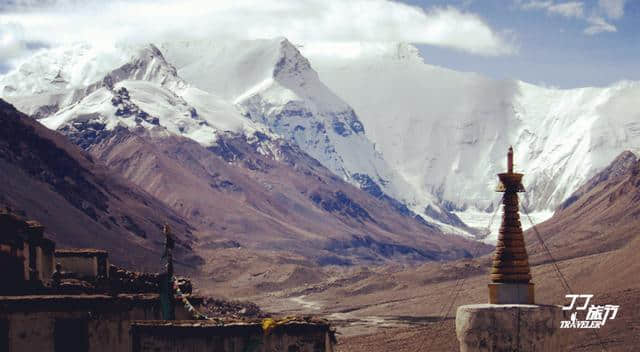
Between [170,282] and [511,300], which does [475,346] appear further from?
[170,282]

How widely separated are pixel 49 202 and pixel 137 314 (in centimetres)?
14106

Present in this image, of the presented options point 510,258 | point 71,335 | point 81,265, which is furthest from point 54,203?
point 510,258

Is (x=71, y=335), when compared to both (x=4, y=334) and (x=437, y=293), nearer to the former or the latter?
(x=4, y=334)

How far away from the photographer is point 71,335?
3134 cm

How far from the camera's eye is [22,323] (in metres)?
30.8

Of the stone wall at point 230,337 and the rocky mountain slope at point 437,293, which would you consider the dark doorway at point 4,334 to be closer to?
the stone wall at point 230,337

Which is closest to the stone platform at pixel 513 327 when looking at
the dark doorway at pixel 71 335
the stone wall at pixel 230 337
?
the stone wall at pixel 230 337

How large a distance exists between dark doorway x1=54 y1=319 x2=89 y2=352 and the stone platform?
37.2ft

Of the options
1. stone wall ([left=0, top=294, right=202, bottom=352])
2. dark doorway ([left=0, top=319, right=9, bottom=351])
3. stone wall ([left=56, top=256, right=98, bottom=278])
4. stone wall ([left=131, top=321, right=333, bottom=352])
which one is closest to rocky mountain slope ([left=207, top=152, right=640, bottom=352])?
stone wall ([left=56, top=256, right=98, bottom=278])

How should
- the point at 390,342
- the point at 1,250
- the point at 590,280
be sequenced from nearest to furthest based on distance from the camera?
the point at 1,250 < the point at 390,342 < the point at 590,280

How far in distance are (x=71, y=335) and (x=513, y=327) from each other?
12140mm

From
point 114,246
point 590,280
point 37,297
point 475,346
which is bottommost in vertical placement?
point 475,346

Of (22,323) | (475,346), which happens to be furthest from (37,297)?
→ (475,346)

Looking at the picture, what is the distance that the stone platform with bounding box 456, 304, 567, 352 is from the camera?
22203mm
